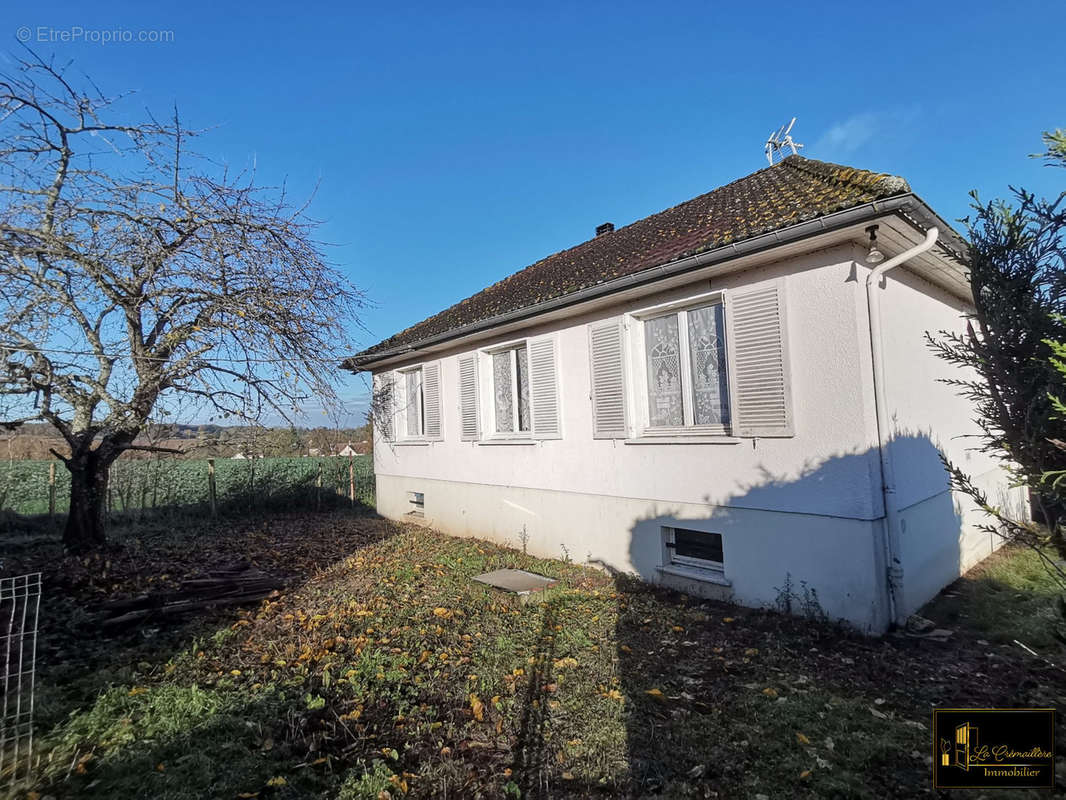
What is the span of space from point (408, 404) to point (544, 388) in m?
4.83

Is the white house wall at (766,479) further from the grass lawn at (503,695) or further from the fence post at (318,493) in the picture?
the fence post at (318,493)

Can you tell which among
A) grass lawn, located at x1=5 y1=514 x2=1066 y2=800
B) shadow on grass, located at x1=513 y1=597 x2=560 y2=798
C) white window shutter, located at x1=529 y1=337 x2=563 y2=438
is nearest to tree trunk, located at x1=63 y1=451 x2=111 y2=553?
grass lawn, located at x1=5 y1=514 x2=1066 y2=800

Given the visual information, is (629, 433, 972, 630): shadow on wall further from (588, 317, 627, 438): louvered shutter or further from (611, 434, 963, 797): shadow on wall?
(588, 317, 627, 438): louvered shutter

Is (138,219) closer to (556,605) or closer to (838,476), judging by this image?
(556,605)

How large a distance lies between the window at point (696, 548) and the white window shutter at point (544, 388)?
2.27 m

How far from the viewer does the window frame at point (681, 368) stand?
5.65 metres

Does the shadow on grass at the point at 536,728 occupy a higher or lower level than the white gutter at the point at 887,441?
lower

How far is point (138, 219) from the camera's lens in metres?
6.02

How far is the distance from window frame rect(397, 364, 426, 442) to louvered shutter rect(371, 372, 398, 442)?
0.64 ft

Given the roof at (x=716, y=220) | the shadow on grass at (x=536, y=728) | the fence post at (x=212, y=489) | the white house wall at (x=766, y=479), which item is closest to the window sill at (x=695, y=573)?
the white house wall at (x=766, y=479)

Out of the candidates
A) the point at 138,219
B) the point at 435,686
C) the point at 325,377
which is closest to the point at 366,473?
the point at 325,377

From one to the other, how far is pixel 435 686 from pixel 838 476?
3988 millimetres

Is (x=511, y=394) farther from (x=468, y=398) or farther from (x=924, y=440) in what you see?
(x=924, y=440)

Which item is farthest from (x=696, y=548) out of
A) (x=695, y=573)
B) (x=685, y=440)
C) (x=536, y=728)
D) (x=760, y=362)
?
(x=536, y=728)
